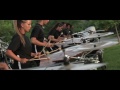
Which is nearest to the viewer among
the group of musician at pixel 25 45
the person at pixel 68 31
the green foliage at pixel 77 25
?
the group of musician at pixel 25 45

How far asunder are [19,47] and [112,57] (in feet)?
4.95

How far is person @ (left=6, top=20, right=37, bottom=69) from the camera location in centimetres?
295

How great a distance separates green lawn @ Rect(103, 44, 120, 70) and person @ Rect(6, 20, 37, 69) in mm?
1179

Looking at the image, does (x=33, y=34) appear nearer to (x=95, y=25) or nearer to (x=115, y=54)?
(x=95, y=25)

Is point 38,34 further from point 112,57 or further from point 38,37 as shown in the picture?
point 112,57

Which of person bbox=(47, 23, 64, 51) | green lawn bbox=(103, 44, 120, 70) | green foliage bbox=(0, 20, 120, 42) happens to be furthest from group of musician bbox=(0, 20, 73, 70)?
green lawn bbox=(103, 44, 120, 70)

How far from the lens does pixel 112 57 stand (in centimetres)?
410

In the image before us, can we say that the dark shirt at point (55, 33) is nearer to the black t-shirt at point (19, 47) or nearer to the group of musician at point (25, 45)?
the group of musician at point (25, 45)

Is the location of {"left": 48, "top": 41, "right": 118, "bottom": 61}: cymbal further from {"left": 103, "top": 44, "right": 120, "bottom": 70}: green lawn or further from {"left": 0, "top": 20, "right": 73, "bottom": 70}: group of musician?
{"left": 103, "top": 44, "right": 120, "bottom": 70}: green lawn

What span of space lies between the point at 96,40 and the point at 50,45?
59 centimetres

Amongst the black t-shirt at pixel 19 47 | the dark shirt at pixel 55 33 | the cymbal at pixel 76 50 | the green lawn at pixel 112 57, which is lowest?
the green lawn at pixel 112 57

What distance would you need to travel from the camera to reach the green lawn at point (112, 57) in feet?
12.8

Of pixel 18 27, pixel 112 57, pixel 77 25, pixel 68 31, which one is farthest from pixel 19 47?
pixel 112 57

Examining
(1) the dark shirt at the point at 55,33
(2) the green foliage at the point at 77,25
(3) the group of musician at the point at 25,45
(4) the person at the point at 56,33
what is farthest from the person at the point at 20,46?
(1) the dark shirt at the point at 55,33
